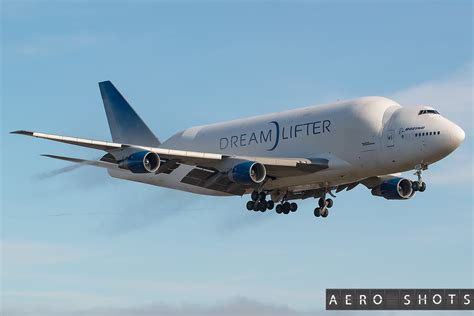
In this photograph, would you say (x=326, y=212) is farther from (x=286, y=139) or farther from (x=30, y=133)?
(x=30, y=133)

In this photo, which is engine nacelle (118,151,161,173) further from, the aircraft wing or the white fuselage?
the white fuselage

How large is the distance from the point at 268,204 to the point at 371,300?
45.7 feet

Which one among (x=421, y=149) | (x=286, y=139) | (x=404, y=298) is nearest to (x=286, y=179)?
(x=286, y=139)

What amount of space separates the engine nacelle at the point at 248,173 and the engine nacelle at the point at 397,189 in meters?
10.5

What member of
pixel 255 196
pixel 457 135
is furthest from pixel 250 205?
pixel 457 135

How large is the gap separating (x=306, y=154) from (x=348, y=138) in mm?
3089

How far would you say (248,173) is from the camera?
238 ft

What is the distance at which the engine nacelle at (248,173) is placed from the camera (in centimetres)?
7269

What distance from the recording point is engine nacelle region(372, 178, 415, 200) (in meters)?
80.1

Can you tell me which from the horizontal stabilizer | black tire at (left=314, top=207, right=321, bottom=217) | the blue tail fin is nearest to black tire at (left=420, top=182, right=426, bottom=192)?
black tire at (left=314, top=207, right=321, bottom=217)

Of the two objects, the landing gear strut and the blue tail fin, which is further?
the blue tail fin

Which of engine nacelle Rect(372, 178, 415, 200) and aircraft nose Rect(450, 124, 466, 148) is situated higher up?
aircraft nose Rect(450, 124, 466, 148)

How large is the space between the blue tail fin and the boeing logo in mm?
9846

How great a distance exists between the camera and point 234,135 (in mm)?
80125
